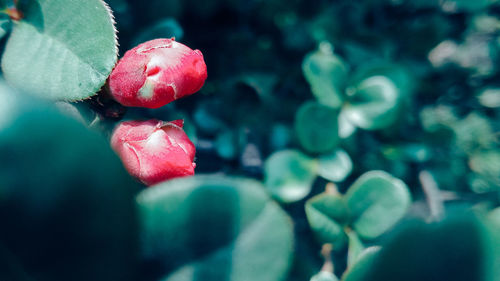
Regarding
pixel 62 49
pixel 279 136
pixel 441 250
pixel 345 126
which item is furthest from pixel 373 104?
pixel 62 49

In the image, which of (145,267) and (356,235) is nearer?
(145,267)

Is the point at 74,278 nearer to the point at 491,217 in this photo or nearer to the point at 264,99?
the point at 491,217

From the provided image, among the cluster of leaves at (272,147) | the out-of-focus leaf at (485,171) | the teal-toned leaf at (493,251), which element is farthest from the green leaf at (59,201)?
the out-of-focus leaf at (485,171)

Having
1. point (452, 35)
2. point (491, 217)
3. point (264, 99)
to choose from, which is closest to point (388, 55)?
point (452, 35)

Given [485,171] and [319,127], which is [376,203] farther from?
[485,171]

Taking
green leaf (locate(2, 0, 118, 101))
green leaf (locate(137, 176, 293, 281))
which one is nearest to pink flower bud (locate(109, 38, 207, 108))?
green leaf (locate(2, 0, 118, 101))

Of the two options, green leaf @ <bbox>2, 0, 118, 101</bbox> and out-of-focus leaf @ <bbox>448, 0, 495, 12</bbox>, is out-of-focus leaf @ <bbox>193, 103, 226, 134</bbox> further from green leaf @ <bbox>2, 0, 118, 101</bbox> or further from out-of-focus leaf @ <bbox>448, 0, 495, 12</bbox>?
out-of-focus leaf @ <bbox>448, 0, 495, 12</bbox>

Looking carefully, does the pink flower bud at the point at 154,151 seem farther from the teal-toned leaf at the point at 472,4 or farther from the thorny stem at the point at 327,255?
the teal-toned leaf at the point at 472,4
